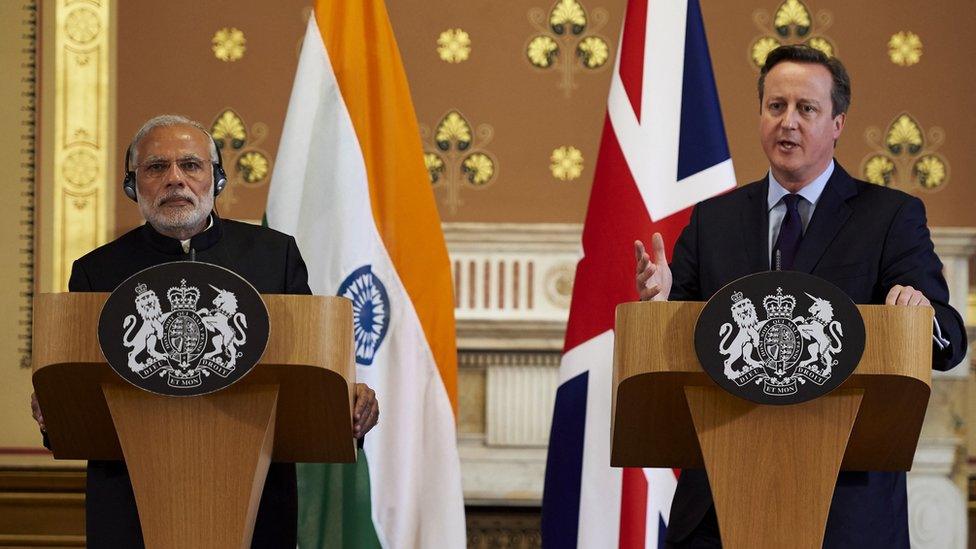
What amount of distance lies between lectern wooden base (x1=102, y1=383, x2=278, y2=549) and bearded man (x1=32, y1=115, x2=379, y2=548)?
396 millimetres

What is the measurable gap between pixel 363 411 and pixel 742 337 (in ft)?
2.30

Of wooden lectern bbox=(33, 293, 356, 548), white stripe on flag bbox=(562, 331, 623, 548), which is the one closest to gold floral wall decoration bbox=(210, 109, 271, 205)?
white stripe on flag bbox=(562, 331, 623, 548)

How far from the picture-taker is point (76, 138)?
410 centimetres

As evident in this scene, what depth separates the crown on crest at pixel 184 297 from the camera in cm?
169

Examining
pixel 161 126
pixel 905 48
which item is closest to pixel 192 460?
pixel 161 126

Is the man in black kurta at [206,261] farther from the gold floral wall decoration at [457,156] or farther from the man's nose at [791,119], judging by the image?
the gold floral wall decoration at [457,156]

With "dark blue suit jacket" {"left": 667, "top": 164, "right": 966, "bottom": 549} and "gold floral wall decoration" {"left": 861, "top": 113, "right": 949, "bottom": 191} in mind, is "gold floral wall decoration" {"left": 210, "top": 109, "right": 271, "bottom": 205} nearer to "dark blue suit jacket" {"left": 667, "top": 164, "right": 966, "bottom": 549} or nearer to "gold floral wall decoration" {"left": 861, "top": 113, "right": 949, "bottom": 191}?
"gold floral wall decoration" {"left": 861, "top": 113, "right": 949, "bottom": 191}

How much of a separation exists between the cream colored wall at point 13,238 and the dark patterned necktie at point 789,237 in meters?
2.65

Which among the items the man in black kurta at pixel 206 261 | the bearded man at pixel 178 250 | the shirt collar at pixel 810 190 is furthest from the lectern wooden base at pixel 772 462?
the man in black kurta at pixel 206 261

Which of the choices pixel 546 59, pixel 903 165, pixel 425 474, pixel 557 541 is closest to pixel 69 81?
pixel 546 59

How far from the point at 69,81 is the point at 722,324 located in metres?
3.00

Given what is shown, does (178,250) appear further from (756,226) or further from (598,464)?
(598,464)

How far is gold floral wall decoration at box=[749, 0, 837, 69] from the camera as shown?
4.14 meters

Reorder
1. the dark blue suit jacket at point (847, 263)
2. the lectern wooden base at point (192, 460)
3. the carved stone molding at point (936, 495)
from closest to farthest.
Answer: the lectern wooden base at point (192, 460) < the dark blue suit jacket at point (847, 263) < the carved stone molding at point (936, 495)
